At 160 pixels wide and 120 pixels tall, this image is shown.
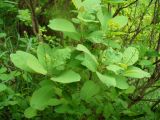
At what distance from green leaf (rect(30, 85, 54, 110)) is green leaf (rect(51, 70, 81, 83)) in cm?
18

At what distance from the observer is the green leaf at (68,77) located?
161 centimetres

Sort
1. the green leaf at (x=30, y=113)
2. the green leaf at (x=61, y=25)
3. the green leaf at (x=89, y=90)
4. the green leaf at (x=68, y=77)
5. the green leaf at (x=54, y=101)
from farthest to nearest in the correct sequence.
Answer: the green leaf at (x=30, y=113), the green leaf at (x=54, y=101), the green leaf at (x=89, y=90), the green leaf at (x=61, y=25), the green leaf at (x=68, y=77)

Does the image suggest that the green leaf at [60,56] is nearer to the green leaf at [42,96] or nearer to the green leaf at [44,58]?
the green leaf at [44,58]

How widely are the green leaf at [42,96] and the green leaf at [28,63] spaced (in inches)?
6.3

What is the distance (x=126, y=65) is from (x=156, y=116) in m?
1.16

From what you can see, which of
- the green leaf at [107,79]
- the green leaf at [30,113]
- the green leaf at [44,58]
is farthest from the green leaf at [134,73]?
the green leaf at [30,113]

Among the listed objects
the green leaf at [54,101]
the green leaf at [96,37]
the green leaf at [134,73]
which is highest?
the green leaf at [96,37]

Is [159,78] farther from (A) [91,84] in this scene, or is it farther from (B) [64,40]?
(A) [91,84]

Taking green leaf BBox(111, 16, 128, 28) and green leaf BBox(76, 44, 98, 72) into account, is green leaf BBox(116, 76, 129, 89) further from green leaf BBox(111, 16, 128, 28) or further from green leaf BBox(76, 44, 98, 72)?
green leaf BBox(111, 16, 128, 28)

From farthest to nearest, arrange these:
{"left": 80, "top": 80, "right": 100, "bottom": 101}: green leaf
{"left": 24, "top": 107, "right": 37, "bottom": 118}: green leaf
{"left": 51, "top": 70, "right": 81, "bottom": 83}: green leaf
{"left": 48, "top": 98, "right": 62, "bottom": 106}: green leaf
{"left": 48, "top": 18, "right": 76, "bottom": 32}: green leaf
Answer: {"left": 24, "top": 107, "right": 37, "bottom": 118}: green leaf
{"left": 48, "top": 98, "right": 62, "bottom": 106}: green leaf
{"left": 80, "top": 80, "right": 100, "bottom": 101}: green leaf
{"left": 48, "top": 18, "right": 76, "bottom": 32}: green leaf
{"left": 51, "top": 70, "right": 81, "bottom": 83}: green leaf

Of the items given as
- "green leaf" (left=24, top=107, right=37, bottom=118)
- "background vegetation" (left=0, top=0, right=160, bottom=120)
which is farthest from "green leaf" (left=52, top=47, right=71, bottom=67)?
"green leaf" (left=24, top=107, right=37, bottom=118)

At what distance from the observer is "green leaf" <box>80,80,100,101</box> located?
183 cm

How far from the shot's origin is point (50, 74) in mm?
1753

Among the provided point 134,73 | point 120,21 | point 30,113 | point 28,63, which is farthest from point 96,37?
point 30,113
